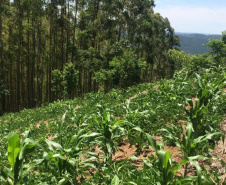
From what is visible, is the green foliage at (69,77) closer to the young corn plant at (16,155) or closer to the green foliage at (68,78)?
the green foliage at (68,78)

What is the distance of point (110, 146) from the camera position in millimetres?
3918

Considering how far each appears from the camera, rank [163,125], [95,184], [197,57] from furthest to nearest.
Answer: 1. [197,57]
2. [163,125]
3. [95,184]

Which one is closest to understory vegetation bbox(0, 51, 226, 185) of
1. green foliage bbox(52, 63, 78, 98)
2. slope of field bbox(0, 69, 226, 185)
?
slope of field bbox(0, 69, 226, 185)

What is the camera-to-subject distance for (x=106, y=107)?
8.11 metres

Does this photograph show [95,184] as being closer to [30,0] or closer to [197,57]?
[197,57]

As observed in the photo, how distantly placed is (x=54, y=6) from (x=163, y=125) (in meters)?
22.8

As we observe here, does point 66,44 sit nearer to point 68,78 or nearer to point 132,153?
point 68,78

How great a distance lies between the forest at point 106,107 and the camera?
3.16 m

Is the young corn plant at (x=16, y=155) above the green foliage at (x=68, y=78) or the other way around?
above

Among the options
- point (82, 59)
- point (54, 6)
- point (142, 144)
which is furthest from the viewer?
point (82, 59)

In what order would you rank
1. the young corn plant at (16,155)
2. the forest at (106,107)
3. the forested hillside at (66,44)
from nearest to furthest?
the young corn plant at (16,155) < the forest at (106,107) < the forested hillside at (66,44)

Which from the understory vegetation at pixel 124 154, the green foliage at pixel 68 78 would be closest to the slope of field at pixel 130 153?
the understory vegetation at pixel 124 154

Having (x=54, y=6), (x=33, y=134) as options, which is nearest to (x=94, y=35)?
(x=54, y=6)

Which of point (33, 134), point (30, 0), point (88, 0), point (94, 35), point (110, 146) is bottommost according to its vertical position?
point (33, 134)
